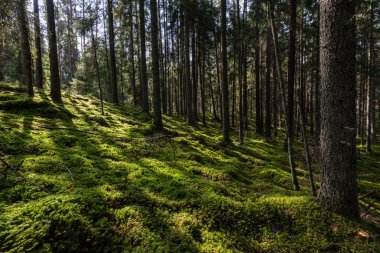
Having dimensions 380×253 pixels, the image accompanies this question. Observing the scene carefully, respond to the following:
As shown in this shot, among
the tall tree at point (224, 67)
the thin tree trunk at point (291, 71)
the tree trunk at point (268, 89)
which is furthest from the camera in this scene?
the tree trunk at point (268, 89)

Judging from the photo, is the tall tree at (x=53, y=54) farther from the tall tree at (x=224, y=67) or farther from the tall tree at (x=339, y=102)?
the tall tree at (x=339, y=102)

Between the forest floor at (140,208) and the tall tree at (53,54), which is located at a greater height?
the tall tree at (53,54)

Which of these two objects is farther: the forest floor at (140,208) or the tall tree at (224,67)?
the tall tree at (224,67)

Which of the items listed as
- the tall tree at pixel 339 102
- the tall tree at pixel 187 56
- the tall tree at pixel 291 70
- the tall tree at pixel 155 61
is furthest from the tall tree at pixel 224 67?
the tall tree at pixel 339 102

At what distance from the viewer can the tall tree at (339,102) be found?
4.38 metres

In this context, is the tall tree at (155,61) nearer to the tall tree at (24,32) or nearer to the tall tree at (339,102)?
the tall tree at (24,32)

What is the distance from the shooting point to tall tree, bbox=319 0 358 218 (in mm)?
4383

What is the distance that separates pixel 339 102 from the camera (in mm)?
4441

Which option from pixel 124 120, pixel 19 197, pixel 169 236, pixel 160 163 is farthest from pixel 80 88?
pixel 169 236

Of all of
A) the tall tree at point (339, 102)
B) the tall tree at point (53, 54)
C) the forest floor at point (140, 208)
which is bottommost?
the forest floor at point (140, 208)

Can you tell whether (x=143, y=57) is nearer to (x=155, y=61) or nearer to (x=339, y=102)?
(x=155, y=61)

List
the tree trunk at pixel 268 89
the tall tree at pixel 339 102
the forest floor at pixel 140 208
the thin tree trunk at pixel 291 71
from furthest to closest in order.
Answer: the tree trunk at pixel 268 89 < the thin tree trunk at pixel 291 71 < the tall tree at pixel 339 102 < the forest floor at pixel 140 208

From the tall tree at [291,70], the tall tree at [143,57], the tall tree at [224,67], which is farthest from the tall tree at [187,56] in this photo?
the tall tree at [291,70]

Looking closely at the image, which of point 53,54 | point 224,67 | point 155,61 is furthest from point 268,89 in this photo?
point 53,54
